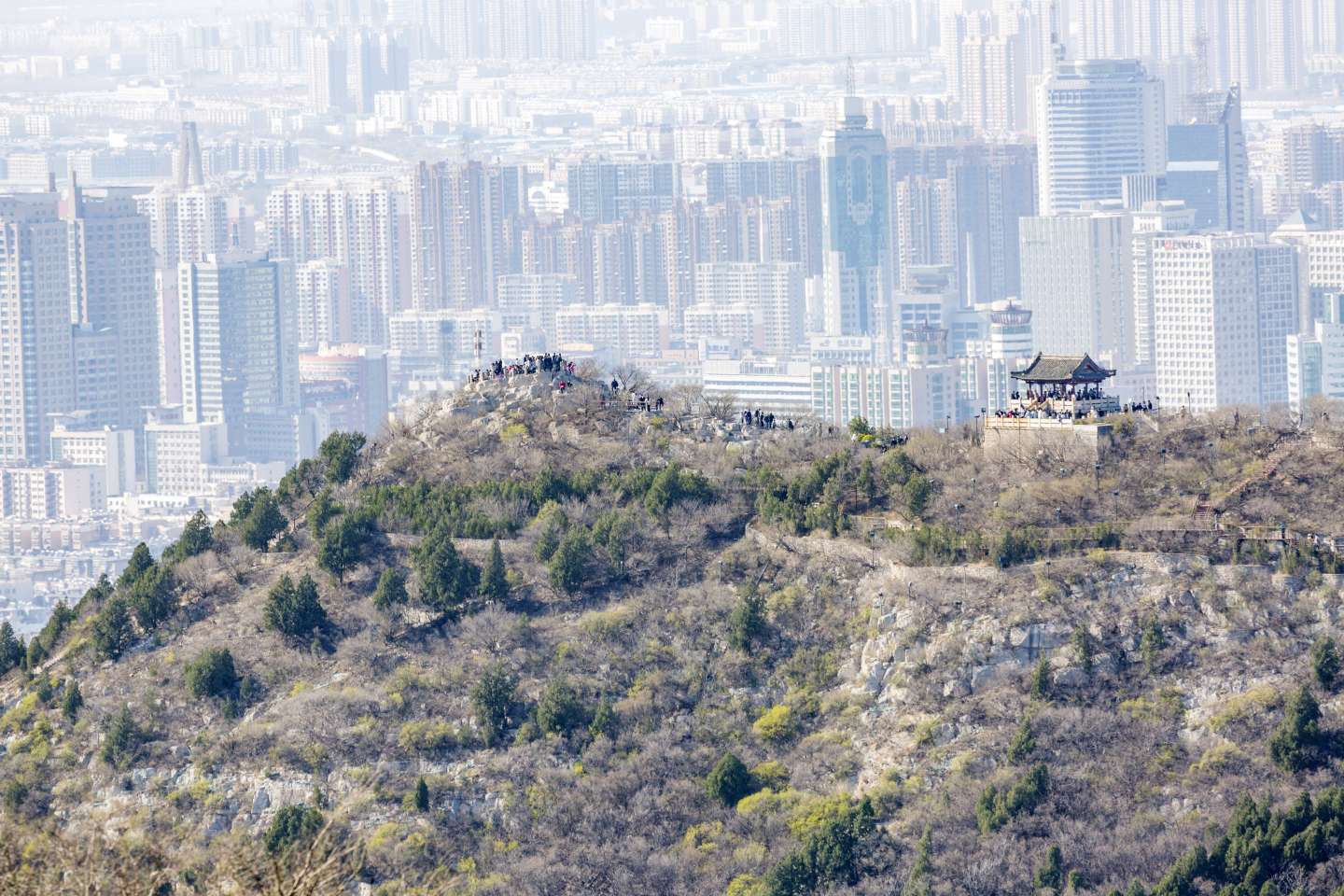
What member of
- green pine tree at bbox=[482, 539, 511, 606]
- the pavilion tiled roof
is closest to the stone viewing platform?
the pavilion tiled roof

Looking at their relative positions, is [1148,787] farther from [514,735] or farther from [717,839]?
[514,735]

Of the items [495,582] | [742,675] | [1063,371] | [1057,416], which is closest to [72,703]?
[495,582]

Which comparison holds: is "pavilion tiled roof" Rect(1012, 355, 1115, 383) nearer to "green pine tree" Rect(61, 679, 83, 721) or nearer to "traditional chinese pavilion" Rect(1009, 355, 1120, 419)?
"traditional chinese pavilion" Rect(1009, 355, 1120, 419)

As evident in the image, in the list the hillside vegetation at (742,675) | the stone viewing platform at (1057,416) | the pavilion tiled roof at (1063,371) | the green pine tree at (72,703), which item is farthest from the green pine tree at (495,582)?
the pavilion tiled roof at (1063,371)

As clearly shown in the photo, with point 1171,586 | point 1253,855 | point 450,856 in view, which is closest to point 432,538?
point 450,856

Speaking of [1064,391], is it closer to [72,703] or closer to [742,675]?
[742,675]
